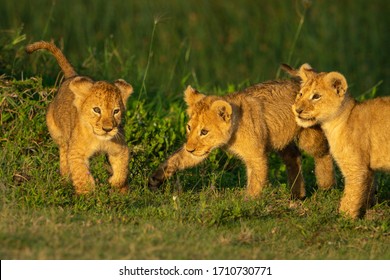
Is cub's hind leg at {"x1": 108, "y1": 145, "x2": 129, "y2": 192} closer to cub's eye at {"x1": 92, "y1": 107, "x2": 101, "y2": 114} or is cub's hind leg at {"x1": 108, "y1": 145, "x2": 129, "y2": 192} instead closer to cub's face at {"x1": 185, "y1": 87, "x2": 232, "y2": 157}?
cub's eye at {"x1": 92, "y1": 107, "x2": 101, "y2": 114}

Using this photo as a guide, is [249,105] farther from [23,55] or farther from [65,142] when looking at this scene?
[23,55]

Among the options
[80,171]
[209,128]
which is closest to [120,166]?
[80,171]

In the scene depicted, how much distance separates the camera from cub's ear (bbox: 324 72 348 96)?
8.79 metres

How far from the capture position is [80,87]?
8.95 metres

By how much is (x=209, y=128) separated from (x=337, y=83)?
1.28 m

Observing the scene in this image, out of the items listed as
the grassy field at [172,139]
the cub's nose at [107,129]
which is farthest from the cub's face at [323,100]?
the cub's nose at [107,129]

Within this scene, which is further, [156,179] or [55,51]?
[55,51]

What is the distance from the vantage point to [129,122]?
10.8 metres

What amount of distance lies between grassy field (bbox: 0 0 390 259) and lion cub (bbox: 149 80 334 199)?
28cm

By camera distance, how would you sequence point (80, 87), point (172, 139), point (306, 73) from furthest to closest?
point (172, 139)
point (306, 73)
point (80, 87)

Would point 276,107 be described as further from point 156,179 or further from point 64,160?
point 64,160

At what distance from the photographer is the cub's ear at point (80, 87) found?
8.92 metres

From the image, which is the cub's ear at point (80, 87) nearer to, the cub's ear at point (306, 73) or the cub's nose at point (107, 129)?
the cub's nose at point (107, 129)

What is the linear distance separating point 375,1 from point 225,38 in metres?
2.99
